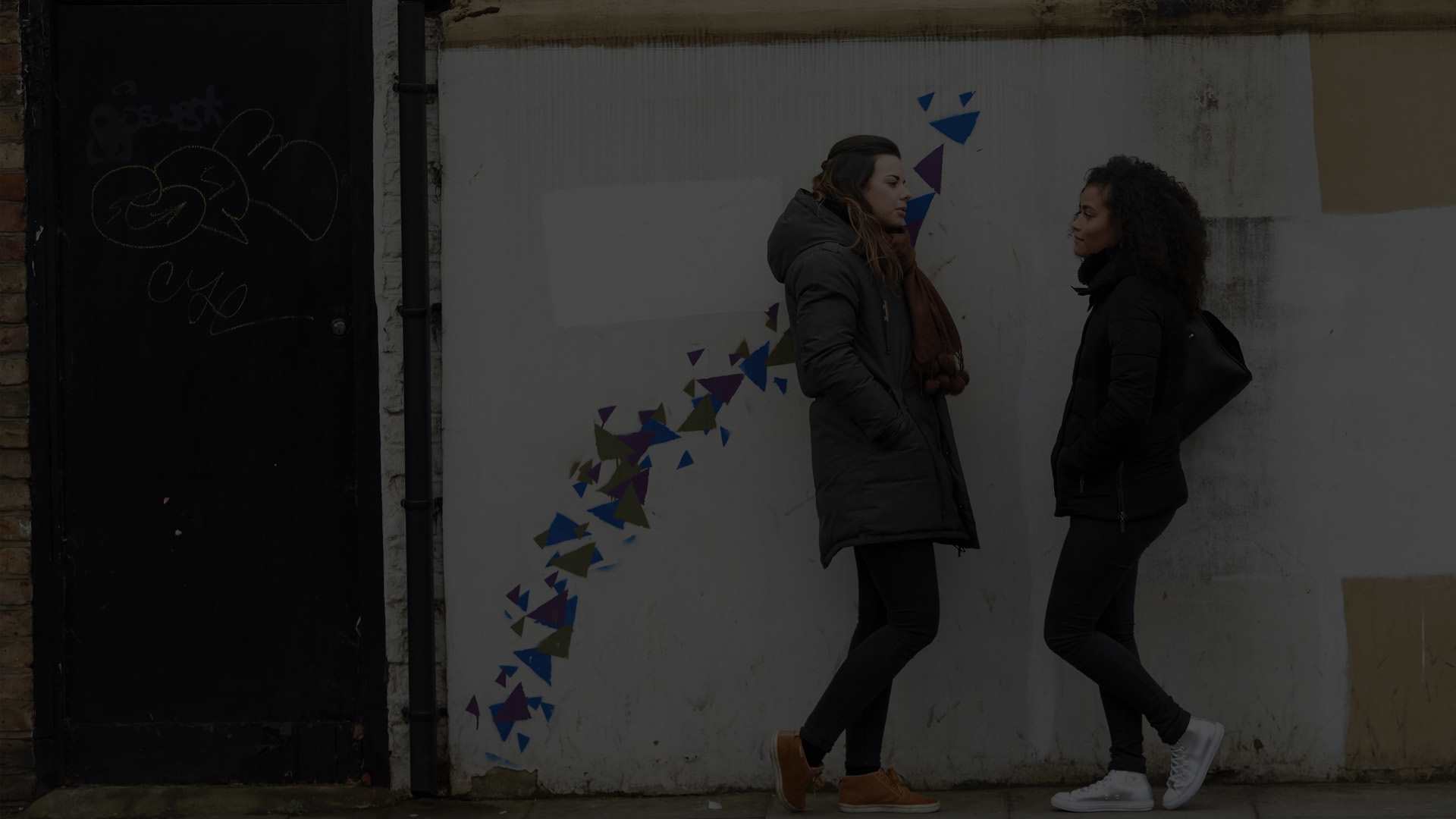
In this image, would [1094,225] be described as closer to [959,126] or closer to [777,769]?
[959,126]

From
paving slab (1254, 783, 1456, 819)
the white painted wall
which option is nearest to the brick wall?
the white painted wall

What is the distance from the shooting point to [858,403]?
472cm

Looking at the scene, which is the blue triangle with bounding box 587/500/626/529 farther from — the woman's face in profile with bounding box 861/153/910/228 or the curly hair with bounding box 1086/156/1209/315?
the curly hair with bounding box 1086/156/1209/315

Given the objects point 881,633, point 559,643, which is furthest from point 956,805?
point 559,643

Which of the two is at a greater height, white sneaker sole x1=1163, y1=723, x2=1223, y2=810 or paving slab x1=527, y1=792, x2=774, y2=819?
white sneaker sole x1=1163, y1=723, x2=1223, y2=810

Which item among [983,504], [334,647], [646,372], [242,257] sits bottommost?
[334,647]

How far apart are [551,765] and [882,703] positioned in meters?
1.08

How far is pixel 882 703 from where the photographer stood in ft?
16.7

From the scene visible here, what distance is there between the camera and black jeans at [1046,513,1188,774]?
486 centimetres

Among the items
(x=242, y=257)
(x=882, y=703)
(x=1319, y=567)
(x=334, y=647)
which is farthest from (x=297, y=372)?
(x=1319, y=567)

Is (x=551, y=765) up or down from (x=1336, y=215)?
down

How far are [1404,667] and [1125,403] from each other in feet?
4.49

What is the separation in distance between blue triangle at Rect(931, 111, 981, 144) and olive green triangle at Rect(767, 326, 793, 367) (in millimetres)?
728

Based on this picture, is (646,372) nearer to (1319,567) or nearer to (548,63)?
(548,63)
